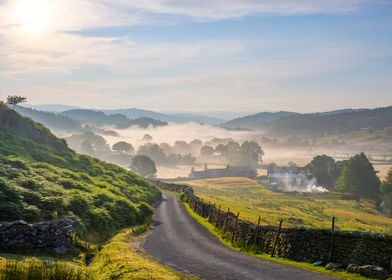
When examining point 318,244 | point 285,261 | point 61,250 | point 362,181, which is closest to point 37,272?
point 61,250

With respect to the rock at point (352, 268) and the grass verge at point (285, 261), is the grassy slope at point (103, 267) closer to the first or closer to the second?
the grass verge at point (285, 261)

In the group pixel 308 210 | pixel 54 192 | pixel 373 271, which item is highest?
pixel 54 192

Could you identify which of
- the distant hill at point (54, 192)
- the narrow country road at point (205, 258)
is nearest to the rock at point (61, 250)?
the distant hill at point (54, 192)

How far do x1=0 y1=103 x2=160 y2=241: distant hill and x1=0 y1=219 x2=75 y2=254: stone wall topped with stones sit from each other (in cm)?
496

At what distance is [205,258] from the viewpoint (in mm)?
33375

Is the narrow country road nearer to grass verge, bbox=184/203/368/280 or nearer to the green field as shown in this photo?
grass verge, bbox=184/203/368/280

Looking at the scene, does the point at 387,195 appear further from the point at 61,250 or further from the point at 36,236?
the point at 36,236

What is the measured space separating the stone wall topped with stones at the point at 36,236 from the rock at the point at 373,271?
19.8m

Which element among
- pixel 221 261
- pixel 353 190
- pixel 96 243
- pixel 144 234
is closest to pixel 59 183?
pixel 144 234

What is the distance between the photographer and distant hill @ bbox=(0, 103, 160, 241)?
3797 centimetres

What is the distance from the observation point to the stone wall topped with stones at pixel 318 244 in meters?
28.0

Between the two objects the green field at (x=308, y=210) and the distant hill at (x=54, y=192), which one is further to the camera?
the green field at (x=308, y=210)

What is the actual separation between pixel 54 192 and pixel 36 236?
16.9 metres

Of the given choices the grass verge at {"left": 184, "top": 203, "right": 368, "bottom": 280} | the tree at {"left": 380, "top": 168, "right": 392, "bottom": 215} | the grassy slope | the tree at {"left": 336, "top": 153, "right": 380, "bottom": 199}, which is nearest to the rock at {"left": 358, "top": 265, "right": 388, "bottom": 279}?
the grass verge at {"left": 184, "top": 203, "right": 368, "bottom": 280}
